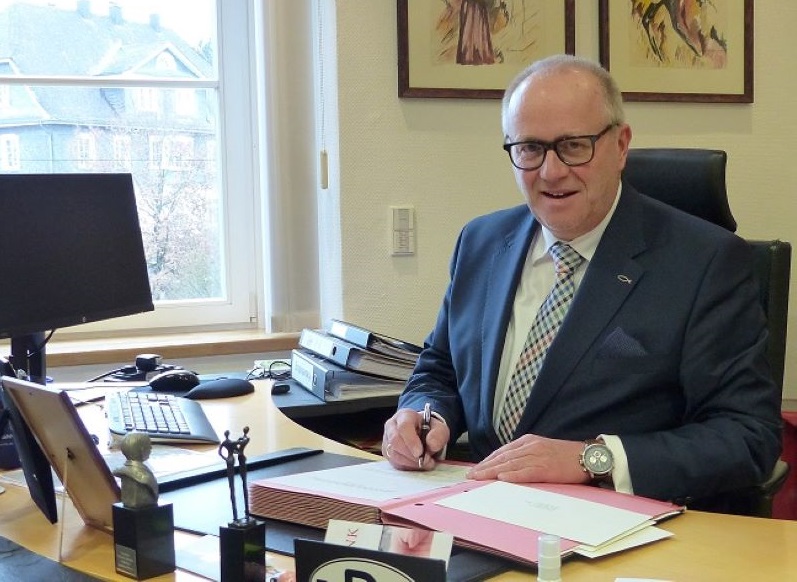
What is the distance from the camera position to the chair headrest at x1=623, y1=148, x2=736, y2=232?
1.85m

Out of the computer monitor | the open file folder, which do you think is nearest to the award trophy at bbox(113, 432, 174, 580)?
the open file folder

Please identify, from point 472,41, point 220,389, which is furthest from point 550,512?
point 472,41

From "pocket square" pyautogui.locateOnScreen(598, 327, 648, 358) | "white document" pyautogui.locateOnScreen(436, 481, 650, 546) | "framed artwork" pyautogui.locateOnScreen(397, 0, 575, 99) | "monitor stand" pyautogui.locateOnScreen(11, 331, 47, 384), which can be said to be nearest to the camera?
"white document" pyautogui.locateOnScreen(436, 481, 650, 546)

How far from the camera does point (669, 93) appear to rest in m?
2.74

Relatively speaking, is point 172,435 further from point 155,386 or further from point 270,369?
point 270,369

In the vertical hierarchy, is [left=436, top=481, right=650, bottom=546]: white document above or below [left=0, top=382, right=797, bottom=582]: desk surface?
above

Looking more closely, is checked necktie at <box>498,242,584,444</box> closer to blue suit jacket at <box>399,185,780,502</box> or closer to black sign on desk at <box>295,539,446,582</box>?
blue suit jacket at <box>399,185,780,502</box>

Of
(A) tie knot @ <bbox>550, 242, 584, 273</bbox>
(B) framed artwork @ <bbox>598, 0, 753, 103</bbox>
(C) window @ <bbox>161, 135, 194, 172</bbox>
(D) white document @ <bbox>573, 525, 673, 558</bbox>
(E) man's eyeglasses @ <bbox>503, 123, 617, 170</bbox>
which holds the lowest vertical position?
(D) white document @ <bbox>573, 525, 673, 558</bbox>

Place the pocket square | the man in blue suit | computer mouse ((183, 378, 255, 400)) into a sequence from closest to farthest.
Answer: the man in blue suit < the pocket square < computer mouse ((183, 378, 255, 400))

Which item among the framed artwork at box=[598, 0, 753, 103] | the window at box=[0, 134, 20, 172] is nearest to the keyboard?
the window at box=[0, 134, 20, 172]

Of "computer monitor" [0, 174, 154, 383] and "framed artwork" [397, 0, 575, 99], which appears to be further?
"framed artwork" [397, 0, 575, 99]

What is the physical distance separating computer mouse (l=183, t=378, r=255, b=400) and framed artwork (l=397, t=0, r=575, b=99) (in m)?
0.92

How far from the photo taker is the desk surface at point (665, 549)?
3.46 feet

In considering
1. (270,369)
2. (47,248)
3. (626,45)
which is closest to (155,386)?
(270,369)
